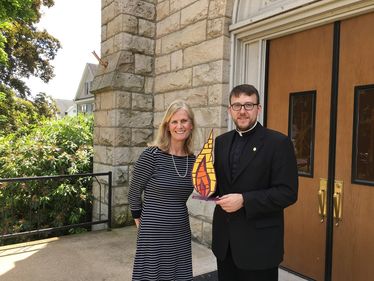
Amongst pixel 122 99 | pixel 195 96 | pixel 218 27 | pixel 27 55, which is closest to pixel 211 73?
pixel 195 96

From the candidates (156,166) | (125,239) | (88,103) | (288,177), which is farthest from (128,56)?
(88,103)

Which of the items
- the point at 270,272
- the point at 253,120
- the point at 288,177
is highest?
the point at 253,120

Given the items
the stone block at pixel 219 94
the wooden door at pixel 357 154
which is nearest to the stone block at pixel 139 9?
the stone block at pixel 219 94

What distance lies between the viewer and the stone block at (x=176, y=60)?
16.2 ft

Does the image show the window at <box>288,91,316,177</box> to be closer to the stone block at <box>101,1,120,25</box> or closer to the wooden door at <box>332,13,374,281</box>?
the wooden door at <box>332,13,374,281</box>

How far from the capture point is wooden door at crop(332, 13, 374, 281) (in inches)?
117

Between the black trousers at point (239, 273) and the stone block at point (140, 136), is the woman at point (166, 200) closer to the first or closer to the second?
the black trousers at point (239, 273)

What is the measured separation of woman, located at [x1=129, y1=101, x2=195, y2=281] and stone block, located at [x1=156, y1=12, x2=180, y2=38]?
312 centimetres

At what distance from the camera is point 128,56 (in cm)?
545

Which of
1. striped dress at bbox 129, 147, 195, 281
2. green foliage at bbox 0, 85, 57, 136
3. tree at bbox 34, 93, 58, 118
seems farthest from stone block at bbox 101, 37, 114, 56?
tree at bbox 34, 93, 58, 118

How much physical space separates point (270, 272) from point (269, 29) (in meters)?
2.81

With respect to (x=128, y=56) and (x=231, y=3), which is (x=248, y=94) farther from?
(x=128, y=56)

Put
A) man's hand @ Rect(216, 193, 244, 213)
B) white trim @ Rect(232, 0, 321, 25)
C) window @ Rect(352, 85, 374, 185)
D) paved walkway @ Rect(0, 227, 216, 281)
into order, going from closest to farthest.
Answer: man's hand @ Rect(216, 193, 244, 213)
window @ Rect(352, 85, 374, 185)
white trim @ Rect(232, 0, 321, 25)
paved walkway @ Rect(0, 227, 216, 281)

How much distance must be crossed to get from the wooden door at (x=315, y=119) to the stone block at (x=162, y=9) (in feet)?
7.12
